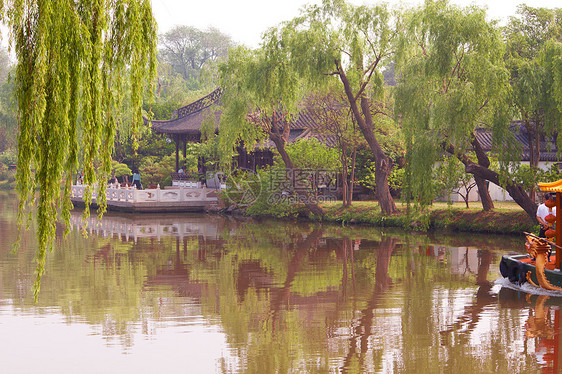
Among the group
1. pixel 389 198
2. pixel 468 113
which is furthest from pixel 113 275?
pixel 389 198

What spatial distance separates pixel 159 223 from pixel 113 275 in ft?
37.8

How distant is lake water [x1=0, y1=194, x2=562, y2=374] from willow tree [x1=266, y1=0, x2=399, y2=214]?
19.8 ft

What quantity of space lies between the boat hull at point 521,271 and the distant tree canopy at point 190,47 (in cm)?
7045

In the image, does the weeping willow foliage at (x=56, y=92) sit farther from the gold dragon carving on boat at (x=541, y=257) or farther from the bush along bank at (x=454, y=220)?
the bush along bank at (x=454, y=220)

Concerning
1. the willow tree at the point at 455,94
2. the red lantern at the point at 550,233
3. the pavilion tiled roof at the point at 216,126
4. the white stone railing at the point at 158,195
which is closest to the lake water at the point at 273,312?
the red lantern at the point at 550,233

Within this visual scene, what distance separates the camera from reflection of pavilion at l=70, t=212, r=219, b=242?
19953 millimetres

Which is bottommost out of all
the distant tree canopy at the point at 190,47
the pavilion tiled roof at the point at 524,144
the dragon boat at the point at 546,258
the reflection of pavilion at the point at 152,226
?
the reflection of pavilion at the point at 152,226

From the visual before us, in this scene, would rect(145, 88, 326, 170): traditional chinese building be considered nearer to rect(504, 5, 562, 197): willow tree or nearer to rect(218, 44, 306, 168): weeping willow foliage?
rect(218, 44, 306, 168): weeping willow foliage

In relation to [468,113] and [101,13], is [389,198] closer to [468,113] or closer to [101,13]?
[468,113]

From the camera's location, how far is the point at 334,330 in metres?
8.34

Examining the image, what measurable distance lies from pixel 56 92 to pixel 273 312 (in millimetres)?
4690

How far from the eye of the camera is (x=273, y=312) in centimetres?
941

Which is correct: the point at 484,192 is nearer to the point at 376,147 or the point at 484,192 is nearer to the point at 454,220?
the point at 454,220

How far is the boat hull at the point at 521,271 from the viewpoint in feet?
32.4
